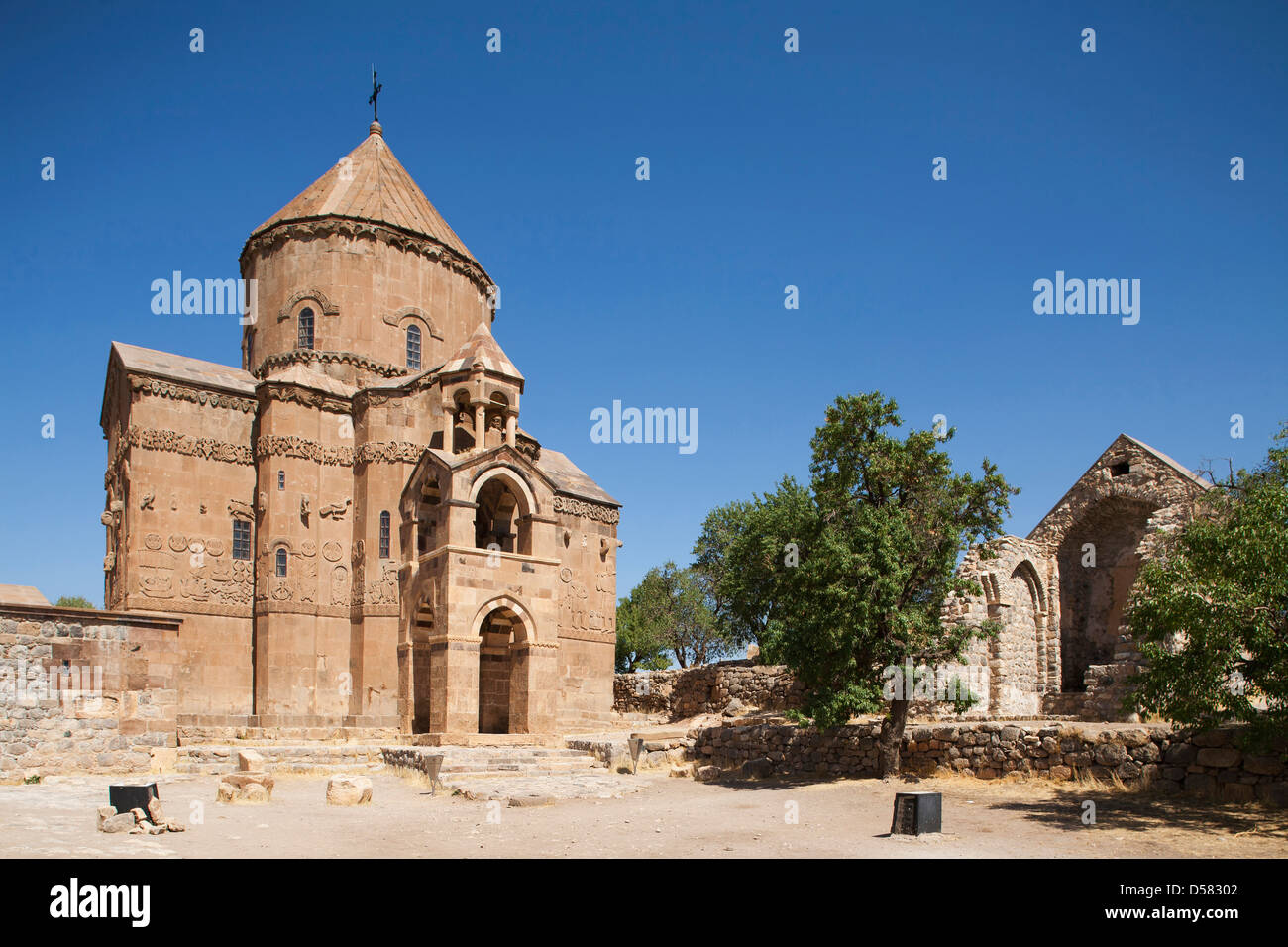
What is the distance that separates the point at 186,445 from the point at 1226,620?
2584cm

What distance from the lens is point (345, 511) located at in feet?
94.2

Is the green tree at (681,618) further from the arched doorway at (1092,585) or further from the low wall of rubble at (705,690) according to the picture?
the arched doorway at (1092,585)

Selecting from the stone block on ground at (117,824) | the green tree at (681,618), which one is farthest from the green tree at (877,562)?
the green tree at (681,618)

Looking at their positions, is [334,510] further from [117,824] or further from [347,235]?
[117,824]

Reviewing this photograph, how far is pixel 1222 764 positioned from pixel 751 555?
80.6ft

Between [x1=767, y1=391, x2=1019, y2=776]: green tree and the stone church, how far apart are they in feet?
33.6

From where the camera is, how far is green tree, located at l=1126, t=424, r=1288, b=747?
11.7 m

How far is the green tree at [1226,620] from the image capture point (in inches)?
462

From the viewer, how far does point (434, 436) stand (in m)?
29.2

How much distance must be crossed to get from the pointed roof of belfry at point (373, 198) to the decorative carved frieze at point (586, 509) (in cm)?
949

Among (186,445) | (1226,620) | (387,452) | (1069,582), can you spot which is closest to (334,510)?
(387,452)

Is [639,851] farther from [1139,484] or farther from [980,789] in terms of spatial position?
[1139,484]

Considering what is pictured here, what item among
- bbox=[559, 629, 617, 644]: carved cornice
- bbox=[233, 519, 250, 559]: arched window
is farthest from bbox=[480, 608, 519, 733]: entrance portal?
bbox=[233, 519, 250, 559]: arched window
